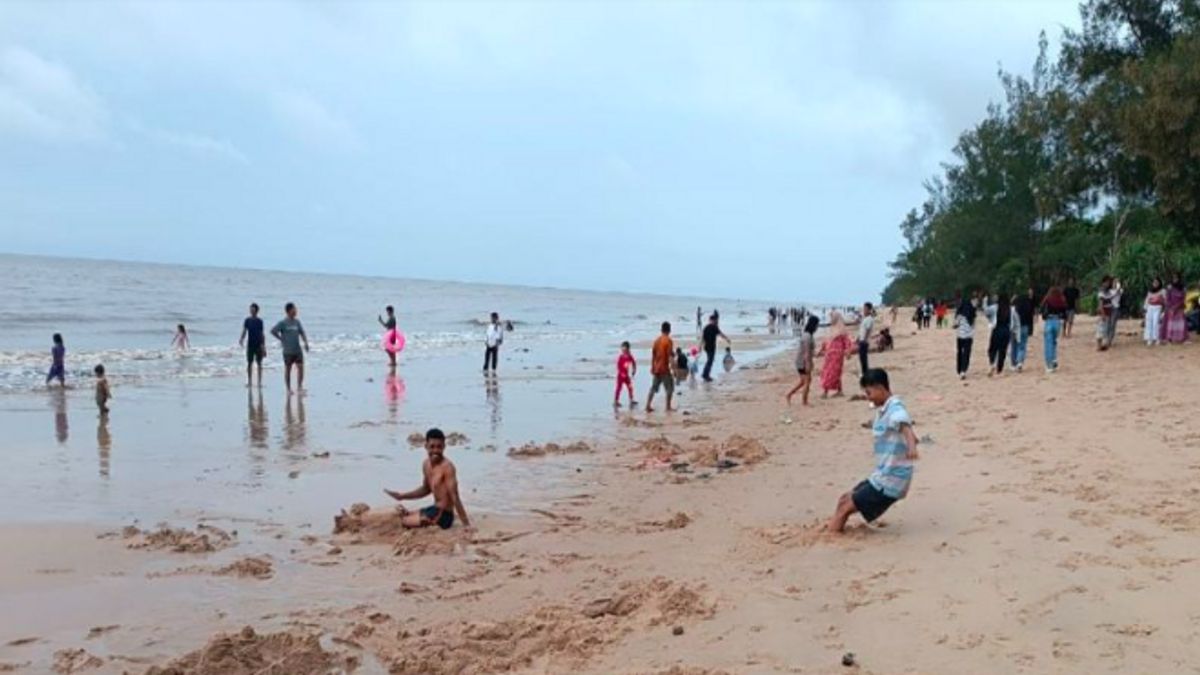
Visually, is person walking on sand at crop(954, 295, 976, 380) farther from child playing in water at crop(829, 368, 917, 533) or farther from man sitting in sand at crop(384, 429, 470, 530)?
man sitting in sand at crop(384, 429, 470, 530)

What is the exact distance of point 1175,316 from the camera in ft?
68.0

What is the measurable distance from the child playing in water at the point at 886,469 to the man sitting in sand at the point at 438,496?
3339mm

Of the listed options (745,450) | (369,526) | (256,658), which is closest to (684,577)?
(256,658)

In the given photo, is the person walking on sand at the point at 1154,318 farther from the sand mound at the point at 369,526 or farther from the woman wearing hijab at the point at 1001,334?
the sand mound at the point at 369,526

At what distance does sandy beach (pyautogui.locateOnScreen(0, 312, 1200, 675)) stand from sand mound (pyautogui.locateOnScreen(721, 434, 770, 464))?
406 millimetres

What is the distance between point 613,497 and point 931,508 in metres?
3.34

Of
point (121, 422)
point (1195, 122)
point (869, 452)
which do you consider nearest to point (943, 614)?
point (869, 452)

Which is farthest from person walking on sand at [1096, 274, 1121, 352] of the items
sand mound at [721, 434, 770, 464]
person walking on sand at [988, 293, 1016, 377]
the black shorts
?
the black shorts

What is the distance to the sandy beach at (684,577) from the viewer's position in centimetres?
510

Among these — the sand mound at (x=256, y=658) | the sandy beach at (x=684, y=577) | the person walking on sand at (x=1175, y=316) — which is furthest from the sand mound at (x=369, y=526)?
the person walking on sand at (x=1175, y=316)

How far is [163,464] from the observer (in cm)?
1148

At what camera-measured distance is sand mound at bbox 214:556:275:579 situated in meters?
7.02

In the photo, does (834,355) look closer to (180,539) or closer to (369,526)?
(369,526)

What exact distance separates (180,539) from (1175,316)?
2106 centimetres
